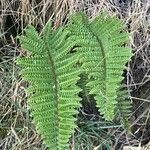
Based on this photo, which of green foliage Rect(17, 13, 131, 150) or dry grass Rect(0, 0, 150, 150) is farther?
dry grass Rect(0, 0, 150, 150)

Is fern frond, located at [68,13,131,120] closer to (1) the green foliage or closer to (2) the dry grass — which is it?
(1) the green foliage

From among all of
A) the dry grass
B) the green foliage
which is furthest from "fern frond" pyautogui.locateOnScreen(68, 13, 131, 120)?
the dry grass

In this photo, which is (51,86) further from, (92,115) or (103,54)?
(92,115)

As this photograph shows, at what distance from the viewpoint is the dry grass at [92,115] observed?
6.46 feet

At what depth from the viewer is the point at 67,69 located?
170 cm

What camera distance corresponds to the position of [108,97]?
5.72 ft

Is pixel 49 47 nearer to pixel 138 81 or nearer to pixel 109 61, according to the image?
pixel 109 61

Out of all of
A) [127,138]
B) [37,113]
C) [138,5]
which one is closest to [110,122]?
[127,138]

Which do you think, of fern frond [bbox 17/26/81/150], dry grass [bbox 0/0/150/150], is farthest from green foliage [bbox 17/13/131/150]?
dry grass [bbox 0/0/150/150]

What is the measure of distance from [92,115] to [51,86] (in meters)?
0.40

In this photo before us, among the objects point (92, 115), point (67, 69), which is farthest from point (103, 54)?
point (92, 115)

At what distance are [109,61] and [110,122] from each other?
0.39 meters

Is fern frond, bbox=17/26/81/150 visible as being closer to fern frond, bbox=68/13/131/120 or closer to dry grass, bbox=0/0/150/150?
fern frond, bbox=68/13/131/120

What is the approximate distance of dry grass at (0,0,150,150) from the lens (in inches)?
77.5
